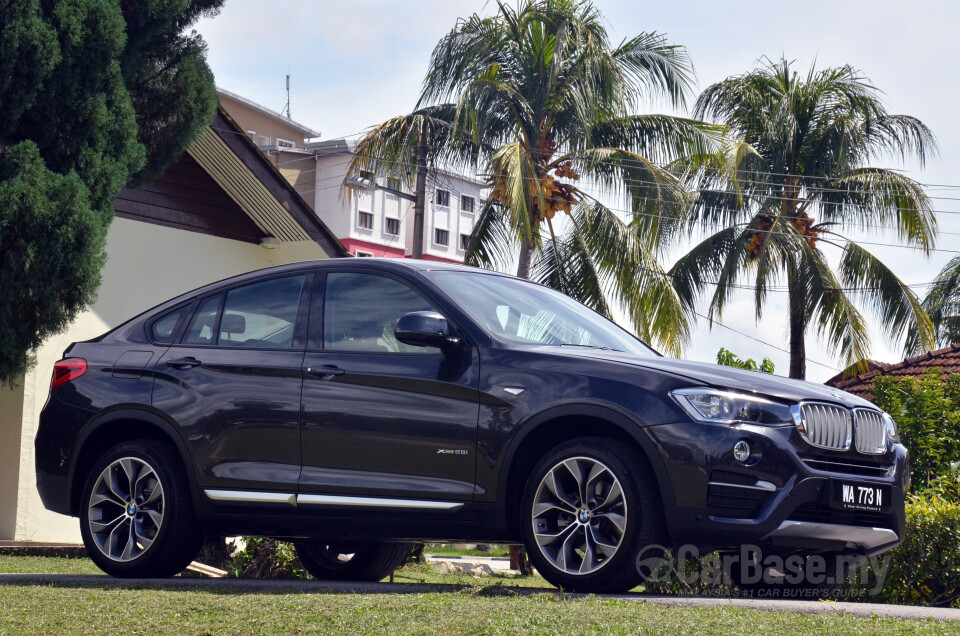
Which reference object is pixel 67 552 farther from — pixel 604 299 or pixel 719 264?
pixel 719 264

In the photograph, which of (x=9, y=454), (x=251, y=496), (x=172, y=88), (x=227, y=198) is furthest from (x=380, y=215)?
(x=251, y=496)

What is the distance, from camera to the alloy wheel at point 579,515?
5289mm

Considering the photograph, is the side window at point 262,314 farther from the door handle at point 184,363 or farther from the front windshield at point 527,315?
the front windshield at point 527,315

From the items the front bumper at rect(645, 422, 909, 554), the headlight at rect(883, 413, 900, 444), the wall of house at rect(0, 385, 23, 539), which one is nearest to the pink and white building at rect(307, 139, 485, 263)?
the wall of house at rect(0, 385, 23, 539)

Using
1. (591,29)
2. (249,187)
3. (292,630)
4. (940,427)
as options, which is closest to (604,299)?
(591,29)

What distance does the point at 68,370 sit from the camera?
7055 millimetres

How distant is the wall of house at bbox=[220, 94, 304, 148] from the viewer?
2426 inches

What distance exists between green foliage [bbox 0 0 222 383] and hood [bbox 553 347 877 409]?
248 inches

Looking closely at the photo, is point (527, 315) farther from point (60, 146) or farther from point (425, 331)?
point (60, 146)

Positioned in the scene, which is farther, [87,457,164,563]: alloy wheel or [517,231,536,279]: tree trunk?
[517,231,536,279]: tree trunk

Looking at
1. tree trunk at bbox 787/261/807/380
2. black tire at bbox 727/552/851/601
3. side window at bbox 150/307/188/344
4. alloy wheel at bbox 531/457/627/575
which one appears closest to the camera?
alloy wheel at bbox 531/457/627/575

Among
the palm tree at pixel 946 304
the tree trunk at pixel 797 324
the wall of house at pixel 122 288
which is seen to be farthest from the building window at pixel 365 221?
the wall of house at pixel 122 288

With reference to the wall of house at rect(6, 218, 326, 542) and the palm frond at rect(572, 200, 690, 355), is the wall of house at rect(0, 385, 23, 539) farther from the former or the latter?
the palm frond at rect(572, 200, 690, 355)

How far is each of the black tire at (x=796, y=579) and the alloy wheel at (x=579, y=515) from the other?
3.75 feet
